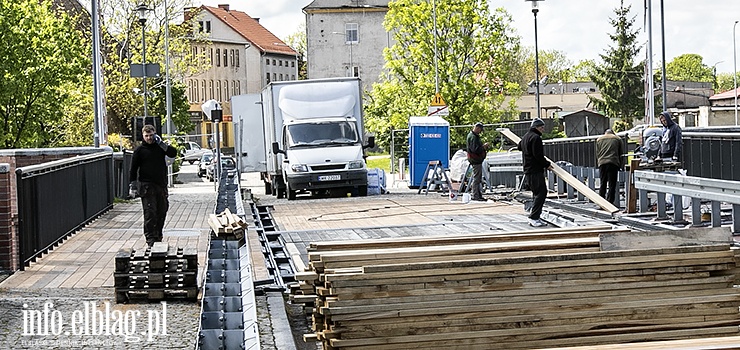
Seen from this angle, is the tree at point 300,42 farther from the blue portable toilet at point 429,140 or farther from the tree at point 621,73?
the blue portable toilet at point 429,140

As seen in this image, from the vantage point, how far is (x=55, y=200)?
708 inches

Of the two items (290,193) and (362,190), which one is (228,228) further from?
(362,190)

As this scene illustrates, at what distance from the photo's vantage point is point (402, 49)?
229 ft

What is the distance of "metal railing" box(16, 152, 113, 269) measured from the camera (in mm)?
15174

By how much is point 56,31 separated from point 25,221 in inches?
1672

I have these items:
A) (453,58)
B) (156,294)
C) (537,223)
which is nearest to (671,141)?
(537,223)

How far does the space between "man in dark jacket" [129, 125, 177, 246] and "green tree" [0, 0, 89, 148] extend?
3529 centimetres

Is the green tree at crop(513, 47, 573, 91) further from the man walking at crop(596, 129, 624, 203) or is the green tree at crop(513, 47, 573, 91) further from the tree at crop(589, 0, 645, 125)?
the man walking at crop(596, 129, 624, 203)

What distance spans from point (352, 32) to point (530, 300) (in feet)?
313

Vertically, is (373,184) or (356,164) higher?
(356,164)

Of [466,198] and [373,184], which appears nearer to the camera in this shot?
[466,198]

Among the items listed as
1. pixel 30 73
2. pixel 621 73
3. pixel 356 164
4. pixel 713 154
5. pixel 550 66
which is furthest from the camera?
pixel 550 66

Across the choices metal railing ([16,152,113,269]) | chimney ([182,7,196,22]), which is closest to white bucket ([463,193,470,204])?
metal railing ([16,152,113,269])

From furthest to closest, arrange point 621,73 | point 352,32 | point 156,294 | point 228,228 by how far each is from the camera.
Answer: point 621,73
point 352,32
point 228,228
point 156,294
